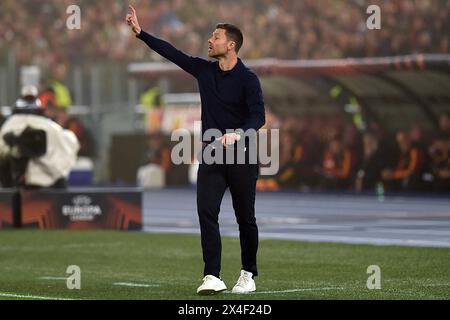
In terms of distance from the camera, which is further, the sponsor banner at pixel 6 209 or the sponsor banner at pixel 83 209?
the sponsor banner at pixel 83 209

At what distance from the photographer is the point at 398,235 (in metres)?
18.8

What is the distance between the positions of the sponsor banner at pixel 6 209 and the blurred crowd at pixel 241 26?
12.7 m

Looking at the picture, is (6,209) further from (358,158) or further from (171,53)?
(358,158)

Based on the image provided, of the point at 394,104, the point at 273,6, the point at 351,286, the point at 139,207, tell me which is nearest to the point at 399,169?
the point at 394,104

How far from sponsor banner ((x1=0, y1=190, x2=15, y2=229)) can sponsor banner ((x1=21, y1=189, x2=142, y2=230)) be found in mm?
177

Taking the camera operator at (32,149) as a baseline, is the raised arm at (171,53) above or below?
above

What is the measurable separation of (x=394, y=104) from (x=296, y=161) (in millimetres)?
3352

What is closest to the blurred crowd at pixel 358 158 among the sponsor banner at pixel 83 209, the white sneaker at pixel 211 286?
the sponsor banner at pixel 83 209

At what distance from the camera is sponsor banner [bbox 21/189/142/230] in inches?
798

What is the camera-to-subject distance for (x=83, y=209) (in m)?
20.5

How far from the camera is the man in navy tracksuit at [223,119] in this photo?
35.6 feet

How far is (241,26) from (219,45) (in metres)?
27.7

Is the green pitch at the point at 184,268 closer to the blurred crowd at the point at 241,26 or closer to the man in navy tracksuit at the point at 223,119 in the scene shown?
the man in navy tracksuit at the point at 223,119
